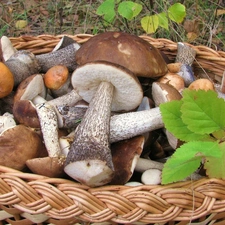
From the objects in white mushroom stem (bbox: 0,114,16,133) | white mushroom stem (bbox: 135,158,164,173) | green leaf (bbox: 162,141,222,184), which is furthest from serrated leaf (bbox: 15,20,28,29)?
green leaf (bbox: 162,141,222,184)

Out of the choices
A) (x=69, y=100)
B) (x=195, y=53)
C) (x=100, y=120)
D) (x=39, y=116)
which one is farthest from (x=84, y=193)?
(x=195, y=53)

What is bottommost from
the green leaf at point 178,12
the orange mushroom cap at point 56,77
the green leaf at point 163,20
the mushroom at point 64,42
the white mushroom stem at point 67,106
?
the white mushroom stem at point 67,106

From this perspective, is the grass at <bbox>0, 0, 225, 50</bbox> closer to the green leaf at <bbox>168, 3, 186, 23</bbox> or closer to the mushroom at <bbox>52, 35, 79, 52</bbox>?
the green leaf at <bbox>168, 3, 186, 23</bbox>

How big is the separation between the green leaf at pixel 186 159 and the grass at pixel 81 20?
1.79 m

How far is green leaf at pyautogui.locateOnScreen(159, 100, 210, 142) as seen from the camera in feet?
3.95

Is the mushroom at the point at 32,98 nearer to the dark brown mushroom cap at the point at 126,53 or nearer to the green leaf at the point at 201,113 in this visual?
the dark brown mushroom cap at the point at 126,53

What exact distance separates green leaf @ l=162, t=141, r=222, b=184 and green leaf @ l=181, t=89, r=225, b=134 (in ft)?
0.26

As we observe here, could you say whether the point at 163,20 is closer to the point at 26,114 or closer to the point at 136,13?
the point at 136,13

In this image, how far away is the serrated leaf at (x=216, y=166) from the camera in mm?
1139

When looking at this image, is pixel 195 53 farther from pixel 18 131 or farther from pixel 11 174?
pixel 11 174

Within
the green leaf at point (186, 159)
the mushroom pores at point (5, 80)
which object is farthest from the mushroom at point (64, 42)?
the green leaf at point (186, 159)

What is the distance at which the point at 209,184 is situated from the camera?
3.79 feet

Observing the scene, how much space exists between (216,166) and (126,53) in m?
0.63

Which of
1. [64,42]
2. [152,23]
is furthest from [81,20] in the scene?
[64,42]
